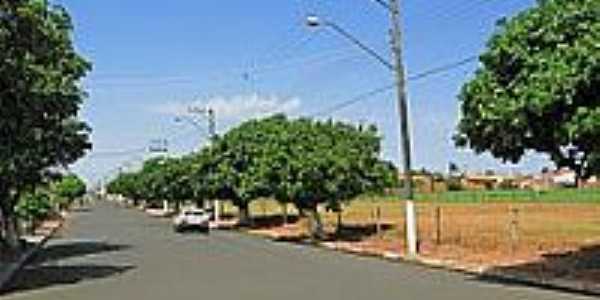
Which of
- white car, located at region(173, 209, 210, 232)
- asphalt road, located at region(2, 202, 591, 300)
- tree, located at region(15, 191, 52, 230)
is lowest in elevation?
asphalt road, located at region(2, 202, 591, 300)

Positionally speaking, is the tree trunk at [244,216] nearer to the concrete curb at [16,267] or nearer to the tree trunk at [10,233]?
the concrete curb at [16,267]

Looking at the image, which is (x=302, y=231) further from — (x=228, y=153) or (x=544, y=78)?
(x=544, y=78)

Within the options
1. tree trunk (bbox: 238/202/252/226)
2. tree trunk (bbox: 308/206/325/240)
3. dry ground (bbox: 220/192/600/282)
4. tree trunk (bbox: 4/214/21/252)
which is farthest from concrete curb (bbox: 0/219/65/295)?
tree trunk (bbox: 238/202/252/226)

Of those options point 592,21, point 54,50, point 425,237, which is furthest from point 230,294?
point 425,237

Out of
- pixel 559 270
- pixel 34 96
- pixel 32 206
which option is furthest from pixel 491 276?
pixel 32 206

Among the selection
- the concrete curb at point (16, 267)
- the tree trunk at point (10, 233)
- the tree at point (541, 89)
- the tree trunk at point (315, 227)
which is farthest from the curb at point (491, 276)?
A: the tree trunk at point (10, 233)

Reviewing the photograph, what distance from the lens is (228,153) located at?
7831cm

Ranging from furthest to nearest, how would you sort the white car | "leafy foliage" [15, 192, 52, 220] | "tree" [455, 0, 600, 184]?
1. the white car
2. "leafy foliage" [15, 192, 52, 220]
3. "tree" [455, 0, 600, 184]

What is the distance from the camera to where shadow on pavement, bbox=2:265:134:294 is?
31684 mm

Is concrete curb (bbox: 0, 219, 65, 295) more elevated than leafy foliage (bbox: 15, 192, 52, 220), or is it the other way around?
leafy foliage (bbox: 15, 192, 52, 220)

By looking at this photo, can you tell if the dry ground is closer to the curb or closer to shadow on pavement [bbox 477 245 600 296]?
shadow on pavement [bbox 477 245 600 296]

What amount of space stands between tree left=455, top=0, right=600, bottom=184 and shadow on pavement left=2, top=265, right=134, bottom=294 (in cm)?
1012

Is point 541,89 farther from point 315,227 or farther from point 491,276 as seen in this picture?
point 315,227

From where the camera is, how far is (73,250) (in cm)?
5372
